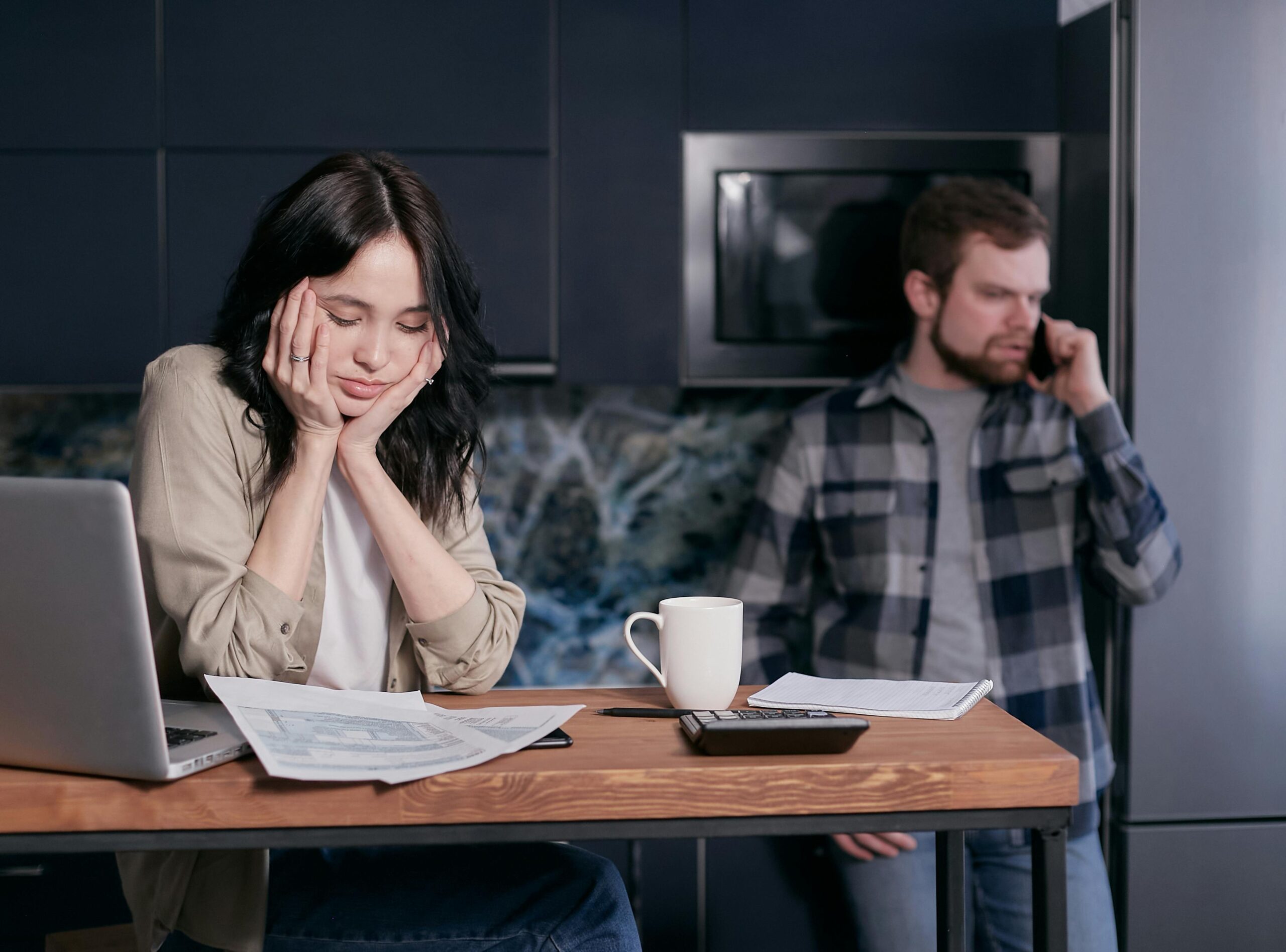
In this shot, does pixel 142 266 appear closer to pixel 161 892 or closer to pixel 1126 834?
pixel 161 892

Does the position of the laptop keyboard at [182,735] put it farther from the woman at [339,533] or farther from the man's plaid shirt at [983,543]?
the man's plaid shirt at [983,543]

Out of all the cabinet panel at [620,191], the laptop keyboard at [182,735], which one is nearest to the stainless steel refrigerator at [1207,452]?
the cabinet panel at [620,191]

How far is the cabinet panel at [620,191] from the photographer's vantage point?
6.50ft

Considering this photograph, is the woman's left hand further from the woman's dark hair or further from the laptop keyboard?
the laptop keyboard

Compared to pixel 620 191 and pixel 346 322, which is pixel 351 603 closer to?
pixel 346 322

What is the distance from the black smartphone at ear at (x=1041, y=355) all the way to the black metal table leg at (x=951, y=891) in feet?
3.45

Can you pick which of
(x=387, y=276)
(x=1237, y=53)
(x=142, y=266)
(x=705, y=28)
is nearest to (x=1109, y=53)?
(x=1237, y=53)

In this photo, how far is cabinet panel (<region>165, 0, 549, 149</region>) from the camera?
1944mm

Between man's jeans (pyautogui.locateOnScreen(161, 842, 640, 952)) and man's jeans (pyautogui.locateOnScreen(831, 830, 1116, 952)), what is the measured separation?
0.69m

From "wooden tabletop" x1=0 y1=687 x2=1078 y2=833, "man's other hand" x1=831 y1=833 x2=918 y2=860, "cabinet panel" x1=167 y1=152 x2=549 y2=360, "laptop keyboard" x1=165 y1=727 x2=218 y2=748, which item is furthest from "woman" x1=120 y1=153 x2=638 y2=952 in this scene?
"man's other hand" x1=831 y1=833 x2=918 y2=860

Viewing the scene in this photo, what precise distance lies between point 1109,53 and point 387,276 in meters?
1.34


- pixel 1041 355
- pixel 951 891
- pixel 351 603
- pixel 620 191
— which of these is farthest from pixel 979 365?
pixel 351 603

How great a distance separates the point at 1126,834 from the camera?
1.83 meters

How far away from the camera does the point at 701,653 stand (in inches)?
39.9
